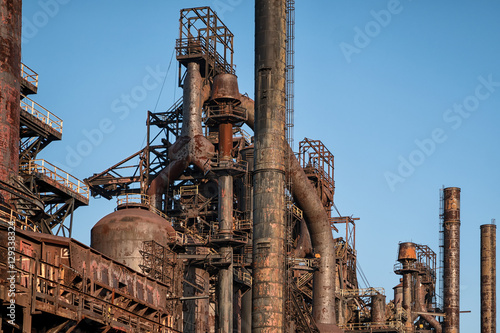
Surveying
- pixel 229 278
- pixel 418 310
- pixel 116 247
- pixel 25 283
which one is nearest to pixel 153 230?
pixel 116 247

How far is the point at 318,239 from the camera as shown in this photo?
2270 inches

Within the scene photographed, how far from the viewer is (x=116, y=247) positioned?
43.3m

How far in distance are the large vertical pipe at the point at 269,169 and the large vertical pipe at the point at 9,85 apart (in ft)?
35.8

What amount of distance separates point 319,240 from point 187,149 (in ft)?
33.4

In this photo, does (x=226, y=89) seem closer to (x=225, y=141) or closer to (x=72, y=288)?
(x=225, y=141)

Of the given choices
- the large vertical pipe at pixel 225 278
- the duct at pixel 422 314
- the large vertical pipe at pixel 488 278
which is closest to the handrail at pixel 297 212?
the large vertical pipe at pixel 225 278

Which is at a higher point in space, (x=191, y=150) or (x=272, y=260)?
(x=191, y=150)

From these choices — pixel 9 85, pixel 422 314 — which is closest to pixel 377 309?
pixel 422 314

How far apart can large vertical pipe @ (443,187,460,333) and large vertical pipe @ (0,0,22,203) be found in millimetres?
35731

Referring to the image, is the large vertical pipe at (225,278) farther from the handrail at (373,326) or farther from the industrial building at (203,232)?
the handrail at (373,326)

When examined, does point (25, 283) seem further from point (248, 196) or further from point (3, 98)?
point (248, 196)

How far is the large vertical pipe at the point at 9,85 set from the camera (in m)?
39.4

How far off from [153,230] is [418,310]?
1467 inches

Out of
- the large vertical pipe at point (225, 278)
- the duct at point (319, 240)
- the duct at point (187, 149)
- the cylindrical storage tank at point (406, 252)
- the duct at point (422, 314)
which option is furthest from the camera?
the duct at point (422, 314)
